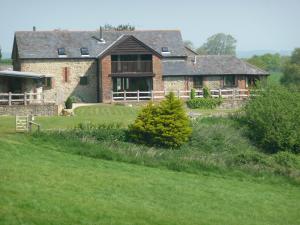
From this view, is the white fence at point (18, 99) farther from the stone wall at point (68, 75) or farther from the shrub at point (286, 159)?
the shrub at point (286, 159)

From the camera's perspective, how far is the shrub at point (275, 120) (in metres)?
34.7

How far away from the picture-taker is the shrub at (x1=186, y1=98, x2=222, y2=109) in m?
46.8

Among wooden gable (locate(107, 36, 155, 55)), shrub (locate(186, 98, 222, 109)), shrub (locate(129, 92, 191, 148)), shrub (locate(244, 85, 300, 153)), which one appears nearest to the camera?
shrub (locate(129, 92, 191, 148))

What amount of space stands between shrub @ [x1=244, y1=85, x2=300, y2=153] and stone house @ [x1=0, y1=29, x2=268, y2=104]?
13758 mm

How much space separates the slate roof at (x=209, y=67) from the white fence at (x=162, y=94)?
6.76 feet

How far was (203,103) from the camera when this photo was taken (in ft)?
154

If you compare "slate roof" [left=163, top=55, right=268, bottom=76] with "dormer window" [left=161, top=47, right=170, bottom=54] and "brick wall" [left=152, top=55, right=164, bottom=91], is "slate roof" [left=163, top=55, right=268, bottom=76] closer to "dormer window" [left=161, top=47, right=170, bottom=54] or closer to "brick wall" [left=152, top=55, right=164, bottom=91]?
"brick wall" [left=152, top=55, right=164, bottom=91]

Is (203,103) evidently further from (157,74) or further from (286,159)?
(286,159)

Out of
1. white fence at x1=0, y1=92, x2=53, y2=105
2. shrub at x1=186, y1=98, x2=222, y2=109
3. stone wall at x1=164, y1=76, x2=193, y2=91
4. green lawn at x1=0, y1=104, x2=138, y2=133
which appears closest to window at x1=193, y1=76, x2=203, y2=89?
stone wall at x1=164, y1=76, x2=193, y2=91

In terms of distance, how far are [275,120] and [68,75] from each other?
20951 mm

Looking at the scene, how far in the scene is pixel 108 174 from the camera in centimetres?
2373

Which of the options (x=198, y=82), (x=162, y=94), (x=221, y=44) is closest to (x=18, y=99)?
(x=162, y=94)

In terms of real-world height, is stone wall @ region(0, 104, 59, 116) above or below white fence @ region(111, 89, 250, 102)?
below

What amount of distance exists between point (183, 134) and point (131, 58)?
19.5 metres
